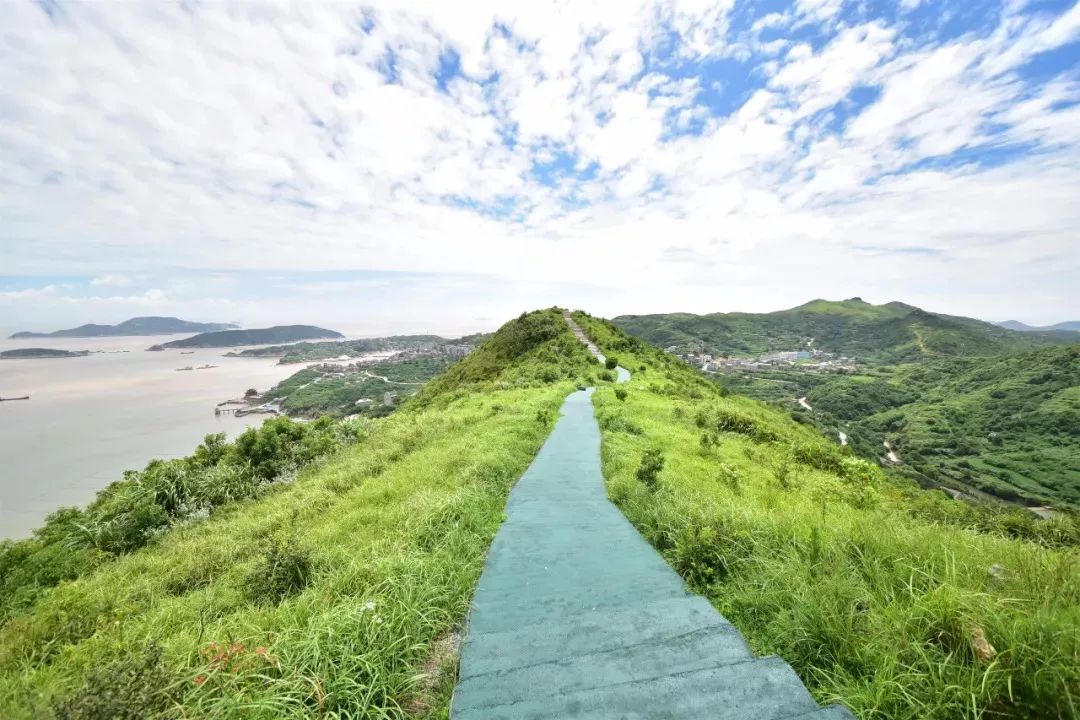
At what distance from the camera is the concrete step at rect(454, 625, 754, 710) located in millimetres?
3668

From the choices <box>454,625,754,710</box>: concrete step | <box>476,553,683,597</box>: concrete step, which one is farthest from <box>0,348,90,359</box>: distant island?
<box>454,625,754,710</box>: concrete step

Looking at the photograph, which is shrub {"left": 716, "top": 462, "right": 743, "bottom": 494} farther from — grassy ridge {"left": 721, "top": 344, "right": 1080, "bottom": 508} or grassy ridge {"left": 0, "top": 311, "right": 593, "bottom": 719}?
grassy ridge {"left": 721, "top": 344, "right": 1080, "bottom": 508}

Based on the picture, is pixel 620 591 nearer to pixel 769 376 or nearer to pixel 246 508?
pixel 246 508

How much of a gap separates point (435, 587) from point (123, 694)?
111 inches

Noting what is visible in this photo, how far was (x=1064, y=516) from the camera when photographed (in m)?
8.91

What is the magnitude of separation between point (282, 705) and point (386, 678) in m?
0.86

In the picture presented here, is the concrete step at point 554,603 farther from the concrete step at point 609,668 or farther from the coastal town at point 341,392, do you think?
the coastal town at point 341,392

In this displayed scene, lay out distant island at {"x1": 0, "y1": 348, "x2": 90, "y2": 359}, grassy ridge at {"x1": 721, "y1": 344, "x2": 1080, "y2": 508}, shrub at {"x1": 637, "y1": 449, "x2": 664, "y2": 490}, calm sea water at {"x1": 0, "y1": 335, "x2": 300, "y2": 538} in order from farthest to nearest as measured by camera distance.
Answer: distant island at {"x1": 0, "y1": 348, "x2": 90, "y2": 359}
grassy ridge at {"x1": 721, "y1": 344, "x2": 1080, "y2": 508}
calm sea water at {"x1": 0, "y1": 335, "x2": 300, "y2": 538}
shrub at {"x1": 637, "y1": 449, "x2": 664, "y2": 490}

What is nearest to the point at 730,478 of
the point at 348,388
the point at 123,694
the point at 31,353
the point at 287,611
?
the point at 287,611

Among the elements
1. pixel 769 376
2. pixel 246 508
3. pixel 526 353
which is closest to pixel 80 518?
pixel 246 508

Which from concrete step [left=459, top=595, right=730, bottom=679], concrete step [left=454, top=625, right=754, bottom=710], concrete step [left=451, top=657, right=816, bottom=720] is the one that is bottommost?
concrete step [left=459, top=595, right=730, bottom=679]

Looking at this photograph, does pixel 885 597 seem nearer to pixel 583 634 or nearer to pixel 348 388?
pixel 583 634

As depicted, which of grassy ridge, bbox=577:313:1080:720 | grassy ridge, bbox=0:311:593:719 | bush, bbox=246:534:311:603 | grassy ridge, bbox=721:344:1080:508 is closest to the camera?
grassy ridge, bbox=577:313:1080:720

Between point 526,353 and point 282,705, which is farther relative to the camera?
point 526,353
